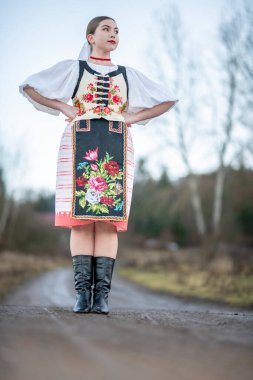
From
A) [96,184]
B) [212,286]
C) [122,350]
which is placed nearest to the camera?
[122,350]

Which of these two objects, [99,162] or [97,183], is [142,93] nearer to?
[99,162]

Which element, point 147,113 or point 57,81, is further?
point 147,113

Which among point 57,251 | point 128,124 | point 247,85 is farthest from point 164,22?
point 57,251

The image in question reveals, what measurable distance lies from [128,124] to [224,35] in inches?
409

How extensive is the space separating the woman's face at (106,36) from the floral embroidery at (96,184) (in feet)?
2.41

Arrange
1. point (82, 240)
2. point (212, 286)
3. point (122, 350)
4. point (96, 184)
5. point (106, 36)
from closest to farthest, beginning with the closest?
point (122, 350) → point (96, 184) → point (82, 240) → point (106, 36) → point (212, 286)

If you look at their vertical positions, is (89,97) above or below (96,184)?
above

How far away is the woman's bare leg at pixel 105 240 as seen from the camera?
302 cm

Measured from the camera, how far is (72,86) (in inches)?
120

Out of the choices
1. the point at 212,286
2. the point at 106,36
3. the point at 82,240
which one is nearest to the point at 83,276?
the point at 82,240

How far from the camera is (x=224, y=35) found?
1257cm

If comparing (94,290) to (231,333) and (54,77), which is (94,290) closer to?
(231,333)

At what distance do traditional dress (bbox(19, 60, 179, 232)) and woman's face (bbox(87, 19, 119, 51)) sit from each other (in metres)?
0.14

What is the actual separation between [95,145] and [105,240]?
1.95 ft
